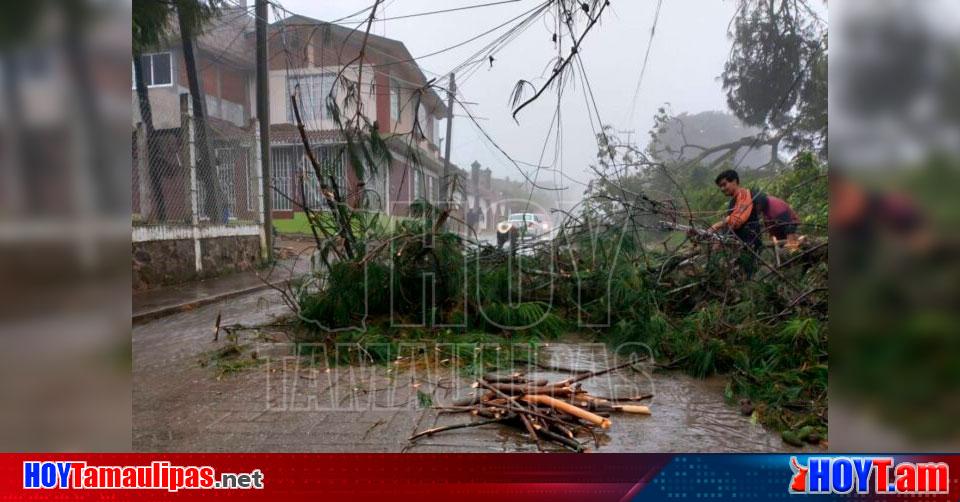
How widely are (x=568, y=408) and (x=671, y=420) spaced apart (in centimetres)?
62

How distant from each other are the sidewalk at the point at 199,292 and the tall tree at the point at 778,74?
4.17 meters

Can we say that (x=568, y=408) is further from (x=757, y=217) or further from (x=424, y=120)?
(x=757, y=217)

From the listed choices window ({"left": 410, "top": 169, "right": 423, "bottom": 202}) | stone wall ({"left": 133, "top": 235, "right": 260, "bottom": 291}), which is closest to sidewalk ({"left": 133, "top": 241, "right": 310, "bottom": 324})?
stone wall ({"left": 133, "top": 235, "right": 260, "bottom": 291})

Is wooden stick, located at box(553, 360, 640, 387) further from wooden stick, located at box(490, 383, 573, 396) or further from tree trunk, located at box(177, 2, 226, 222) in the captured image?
tree trunk, located at box(177, 2, 226, 222)

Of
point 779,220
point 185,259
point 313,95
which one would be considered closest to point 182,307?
point 185,259

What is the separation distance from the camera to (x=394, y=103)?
4.41 meters

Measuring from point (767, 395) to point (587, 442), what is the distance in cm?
124

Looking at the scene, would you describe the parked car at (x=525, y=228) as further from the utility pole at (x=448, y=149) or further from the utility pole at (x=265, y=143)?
the utility pole at (x=265, y=143)

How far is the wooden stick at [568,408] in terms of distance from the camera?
267 centimetres

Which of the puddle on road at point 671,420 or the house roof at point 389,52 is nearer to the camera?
the puddle on road at point 671,420

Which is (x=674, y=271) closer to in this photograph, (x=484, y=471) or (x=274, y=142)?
(x=484, y=471)

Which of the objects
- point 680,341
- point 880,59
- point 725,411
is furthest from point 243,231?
point 880,59

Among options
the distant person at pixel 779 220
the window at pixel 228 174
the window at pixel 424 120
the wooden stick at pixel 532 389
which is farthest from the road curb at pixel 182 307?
the distant person at pixel 779 220

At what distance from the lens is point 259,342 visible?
442cm
